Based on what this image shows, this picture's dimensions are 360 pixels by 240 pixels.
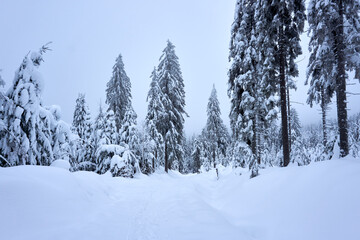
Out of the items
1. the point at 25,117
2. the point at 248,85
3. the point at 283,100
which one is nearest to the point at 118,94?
the point at 248,85

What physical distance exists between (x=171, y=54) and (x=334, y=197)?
24348 millimetres

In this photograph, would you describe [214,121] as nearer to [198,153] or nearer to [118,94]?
[198,153]

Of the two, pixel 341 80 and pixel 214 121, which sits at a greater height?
pixel 214 121

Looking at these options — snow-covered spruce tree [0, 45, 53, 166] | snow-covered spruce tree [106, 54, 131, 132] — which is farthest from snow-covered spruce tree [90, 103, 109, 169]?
snow-covered spruce tree [0, 45, 53, 166]

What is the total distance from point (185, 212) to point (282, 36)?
34.9 ft

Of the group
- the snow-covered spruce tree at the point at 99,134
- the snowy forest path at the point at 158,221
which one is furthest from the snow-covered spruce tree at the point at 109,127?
the snowy forest path at the point at 158,221

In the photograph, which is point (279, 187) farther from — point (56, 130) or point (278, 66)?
point (56, 130)

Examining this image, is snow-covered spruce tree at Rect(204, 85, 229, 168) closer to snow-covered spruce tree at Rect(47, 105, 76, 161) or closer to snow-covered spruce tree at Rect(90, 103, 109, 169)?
snow-covered spruce tree at Rect(90, 103, 109, 169)

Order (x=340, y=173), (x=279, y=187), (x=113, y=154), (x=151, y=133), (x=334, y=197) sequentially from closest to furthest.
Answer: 1. (x=334, y=197)
2. (x=340, y=173)
3. (x=279, y=187)
4. (x=113, y=154)
5. (x=151, y=133)

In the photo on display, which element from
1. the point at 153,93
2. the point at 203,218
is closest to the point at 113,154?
the point at 153,93

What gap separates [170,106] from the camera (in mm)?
24078

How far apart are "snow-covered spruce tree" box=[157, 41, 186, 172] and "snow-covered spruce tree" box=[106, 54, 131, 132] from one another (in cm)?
568

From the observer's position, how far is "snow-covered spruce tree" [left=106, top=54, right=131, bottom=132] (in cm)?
2598

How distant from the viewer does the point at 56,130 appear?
8125 millimetres
